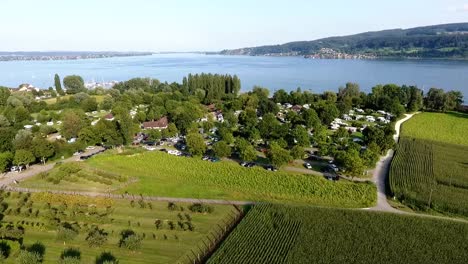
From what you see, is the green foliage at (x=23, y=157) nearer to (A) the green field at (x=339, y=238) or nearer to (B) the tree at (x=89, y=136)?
(B) the tree at (x=89, y=136)

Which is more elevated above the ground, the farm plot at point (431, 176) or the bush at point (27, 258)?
the bush at point (27, 258)

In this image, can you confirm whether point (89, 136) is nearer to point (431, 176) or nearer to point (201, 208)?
point (201, 208)

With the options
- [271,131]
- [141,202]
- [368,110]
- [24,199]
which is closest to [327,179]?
[271,131]

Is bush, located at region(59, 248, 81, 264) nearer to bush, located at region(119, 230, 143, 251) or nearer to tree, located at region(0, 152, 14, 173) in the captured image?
bush, located at region(119, 230, 143, 251)

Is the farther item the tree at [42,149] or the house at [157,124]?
the house at [157,124]

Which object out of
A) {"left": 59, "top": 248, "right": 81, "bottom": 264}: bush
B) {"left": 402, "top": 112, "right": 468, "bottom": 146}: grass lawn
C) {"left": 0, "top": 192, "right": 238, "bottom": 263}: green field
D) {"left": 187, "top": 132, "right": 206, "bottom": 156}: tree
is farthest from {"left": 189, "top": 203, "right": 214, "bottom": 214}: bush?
{"left": 402, "top": 112, "right": 468, "bottom": 146}: grass lawn

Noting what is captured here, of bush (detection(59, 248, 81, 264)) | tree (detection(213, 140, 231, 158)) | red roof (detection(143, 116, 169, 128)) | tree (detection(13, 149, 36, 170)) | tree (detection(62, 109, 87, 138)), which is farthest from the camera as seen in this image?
red roof (detection(143, 116, 169, 128))

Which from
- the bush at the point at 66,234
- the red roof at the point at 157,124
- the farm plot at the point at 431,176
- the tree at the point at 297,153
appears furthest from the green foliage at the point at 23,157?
the farm plot at the point at 431,176
